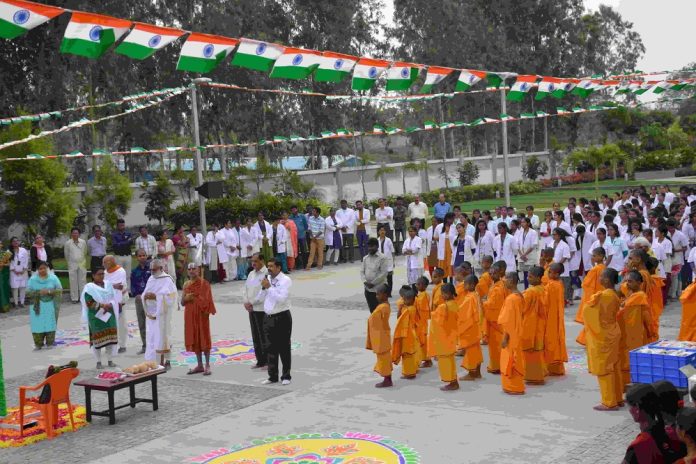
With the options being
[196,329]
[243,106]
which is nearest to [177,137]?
[243,106]

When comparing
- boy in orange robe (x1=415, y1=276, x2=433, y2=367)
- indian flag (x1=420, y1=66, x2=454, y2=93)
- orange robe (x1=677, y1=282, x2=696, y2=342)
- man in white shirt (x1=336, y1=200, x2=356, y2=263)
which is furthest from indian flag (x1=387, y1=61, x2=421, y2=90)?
orange robe (x1=677, y1=282, x2=696, y2=342)

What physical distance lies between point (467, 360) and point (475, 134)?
54214 mm

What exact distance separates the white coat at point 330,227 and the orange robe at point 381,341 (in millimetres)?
12941

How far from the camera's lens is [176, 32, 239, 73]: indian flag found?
14.7 m

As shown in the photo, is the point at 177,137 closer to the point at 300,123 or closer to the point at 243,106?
the point at 243,106

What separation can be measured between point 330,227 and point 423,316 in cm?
1213

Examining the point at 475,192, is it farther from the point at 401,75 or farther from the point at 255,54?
the point at 255,54

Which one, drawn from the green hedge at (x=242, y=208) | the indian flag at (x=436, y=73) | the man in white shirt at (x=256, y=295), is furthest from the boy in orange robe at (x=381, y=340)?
the green hedge at (x=242, y=208)

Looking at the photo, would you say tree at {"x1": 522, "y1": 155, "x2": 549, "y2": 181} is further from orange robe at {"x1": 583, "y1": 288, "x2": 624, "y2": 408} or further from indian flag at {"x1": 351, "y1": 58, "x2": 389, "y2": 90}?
orange robe at {"x1": 583, "y1": 288, "x2": 624, "y2": 408}

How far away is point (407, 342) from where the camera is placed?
1188 centimetres

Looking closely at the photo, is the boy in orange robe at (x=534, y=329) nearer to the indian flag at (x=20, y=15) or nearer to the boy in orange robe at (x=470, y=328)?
the boy in orange robe at (x=470, y=328)

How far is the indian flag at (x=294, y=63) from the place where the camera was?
15.8m

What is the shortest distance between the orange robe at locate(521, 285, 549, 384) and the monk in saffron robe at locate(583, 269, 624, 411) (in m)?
1.05

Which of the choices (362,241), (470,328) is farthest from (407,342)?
(362,241)
